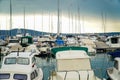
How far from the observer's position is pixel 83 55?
1614 cm

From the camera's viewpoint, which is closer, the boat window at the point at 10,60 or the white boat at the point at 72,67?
the white boat at the point at 72,67

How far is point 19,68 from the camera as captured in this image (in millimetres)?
15453

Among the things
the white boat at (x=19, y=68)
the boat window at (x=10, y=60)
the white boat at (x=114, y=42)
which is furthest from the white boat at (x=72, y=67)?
the white boat at (x=114, y=42)

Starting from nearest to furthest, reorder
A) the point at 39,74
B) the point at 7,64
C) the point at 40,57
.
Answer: the point at 7,64 < the point at 39,74 < the point at 40,57

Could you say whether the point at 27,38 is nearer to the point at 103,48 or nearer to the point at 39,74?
the point at 103,48

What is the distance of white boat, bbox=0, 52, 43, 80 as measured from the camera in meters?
14.8

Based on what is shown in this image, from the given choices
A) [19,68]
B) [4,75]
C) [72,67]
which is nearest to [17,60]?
[19,68]

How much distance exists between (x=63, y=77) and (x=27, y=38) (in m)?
27.8

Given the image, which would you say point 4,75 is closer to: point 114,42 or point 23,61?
point 23,61

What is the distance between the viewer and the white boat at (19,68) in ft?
48.4

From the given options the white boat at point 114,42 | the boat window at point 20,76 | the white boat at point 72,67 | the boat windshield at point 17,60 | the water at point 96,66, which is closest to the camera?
the white boat at point 72,67

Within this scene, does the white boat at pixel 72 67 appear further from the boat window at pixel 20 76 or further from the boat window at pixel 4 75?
the boat window at pixel 4 75

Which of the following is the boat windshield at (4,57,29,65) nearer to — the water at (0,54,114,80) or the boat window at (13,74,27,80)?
the boat window at (13,74,27,80)

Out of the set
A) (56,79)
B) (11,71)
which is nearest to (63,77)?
(56,79)
